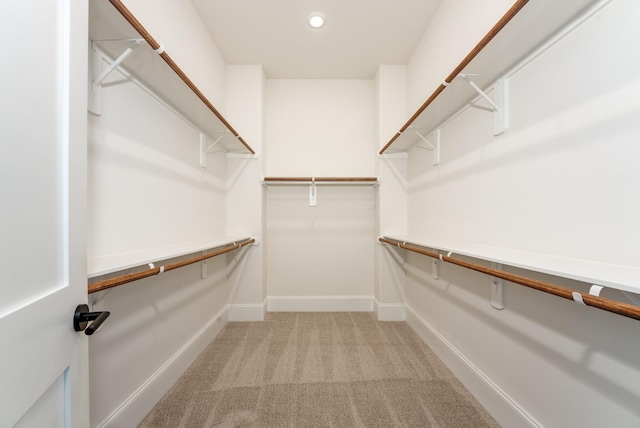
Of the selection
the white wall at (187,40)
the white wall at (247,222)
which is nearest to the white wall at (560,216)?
the white wall at (247,222)

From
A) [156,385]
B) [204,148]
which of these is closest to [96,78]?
[204,148]

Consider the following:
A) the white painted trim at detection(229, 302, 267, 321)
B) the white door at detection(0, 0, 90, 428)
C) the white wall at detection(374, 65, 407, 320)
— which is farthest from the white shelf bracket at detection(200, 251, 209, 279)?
the white wall at detection(374, 65, 407, 320)

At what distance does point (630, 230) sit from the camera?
780 mm

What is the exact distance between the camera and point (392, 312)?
2594 mm

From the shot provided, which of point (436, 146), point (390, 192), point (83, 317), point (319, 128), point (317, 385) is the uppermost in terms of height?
point (319, 128)

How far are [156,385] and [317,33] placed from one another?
2.75 meters

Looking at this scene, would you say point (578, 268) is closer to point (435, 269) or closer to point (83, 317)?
point (435, 269)

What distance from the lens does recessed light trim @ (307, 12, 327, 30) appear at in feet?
6.55

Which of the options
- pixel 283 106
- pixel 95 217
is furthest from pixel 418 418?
pixel 283 106

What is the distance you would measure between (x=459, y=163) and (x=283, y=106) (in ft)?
6.53

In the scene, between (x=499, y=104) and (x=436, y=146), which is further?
(x=436, y=146)

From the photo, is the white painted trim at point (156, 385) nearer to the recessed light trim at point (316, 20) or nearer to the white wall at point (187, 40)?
the white wall at point (187, 40)

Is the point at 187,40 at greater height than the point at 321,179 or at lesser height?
greater

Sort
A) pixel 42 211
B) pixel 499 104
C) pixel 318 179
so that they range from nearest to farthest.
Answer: pixel 42 211
pixel 499 104
pixel 318 179
